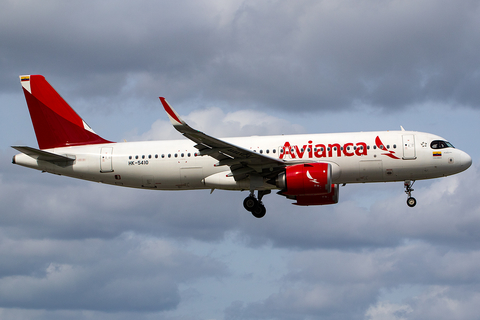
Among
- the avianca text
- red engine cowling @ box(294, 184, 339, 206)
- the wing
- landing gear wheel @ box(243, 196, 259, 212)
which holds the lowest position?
landing gear wheel @ box(243, 196, 259, 212)

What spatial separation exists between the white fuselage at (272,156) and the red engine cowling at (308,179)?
128cm

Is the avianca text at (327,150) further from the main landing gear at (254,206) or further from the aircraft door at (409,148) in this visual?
the main landing gear at (254,206)

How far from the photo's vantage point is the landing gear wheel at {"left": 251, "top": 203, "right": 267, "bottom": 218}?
3731 centimetres

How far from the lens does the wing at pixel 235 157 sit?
31.3 metres

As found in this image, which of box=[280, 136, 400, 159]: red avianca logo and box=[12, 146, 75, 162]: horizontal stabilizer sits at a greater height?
box=[12, 146, 75, 162]: horizontal stabilizer

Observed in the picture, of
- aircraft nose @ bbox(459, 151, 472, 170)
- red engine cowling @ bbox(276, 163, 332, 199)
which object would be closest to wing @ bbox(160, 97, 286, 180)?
red engine cowling @ bbox(276, 163, 332, 199)

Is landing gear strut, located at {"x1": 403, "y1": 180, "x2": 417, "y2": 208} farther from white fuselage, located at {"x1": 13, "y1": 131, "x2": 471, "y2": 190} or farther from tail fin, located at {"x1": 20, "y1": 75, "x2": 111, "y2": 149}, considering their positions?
tail fin, located at {"x1": 20, "y1": 75, "x2": 111, "y2": 149}

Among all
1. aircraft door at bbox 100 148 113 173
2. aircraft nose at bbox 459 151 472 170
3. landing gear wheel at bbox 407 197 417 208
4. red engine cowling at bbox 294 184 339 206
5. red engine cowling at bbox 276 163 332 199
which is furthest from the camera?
red engine cowling at bbox 294 184 339 206

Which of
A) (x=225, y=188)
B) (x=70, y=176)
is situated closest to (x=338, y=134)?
(x=225, y=188)

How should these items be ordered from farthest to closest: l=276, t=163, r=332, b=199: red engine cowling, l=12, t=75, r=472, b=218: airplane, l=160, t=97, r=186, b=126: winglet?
1. l=12, t=75, r=472, b=218: airplane
2. l=276, t=163, r=332, b=199: red engine cowling
3. l=160, t=97, r=186, b=126: winglet

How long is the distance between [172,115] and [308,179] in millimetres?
9356

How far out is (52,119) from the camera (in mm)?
40125

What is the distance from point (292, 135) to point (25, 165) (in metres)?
18.7

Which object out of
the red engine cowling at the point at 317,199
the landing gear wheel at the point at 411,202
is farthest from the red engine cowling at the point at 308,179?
the landing gear wheel at the point at 411,202
